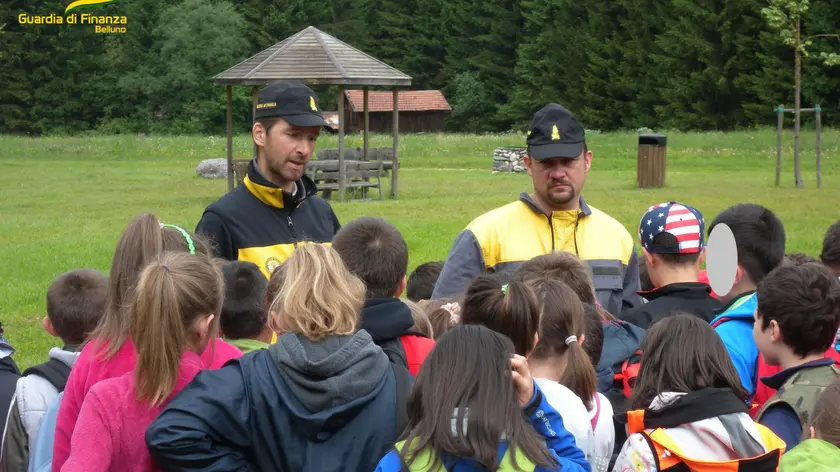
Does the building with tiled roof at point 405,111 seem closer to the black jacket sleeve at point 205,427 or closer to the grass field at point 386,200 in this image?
the grass field at point 386,200

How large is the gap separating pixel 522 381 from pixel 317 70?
67.2 feet

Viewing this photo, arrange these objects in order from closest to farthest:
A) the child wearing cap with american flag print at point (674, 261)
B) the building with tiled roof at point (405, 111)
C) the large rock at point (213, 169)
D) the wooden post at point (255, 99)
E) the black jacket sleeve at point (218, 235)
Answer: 1. the child wearing cap with american flag print at point (674, 261)
2. the black jacket sleeve at point (218, 235)
3. the wooden post at point (255, 99)
4. the large rock at point (213, 169)
5. the building with tiled roof at point (405, 111)

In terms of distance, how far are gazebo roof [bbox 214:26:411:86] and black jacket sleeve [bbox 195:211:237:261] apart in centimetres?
1748

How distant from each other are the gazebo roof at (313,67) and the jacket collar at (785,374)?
19.2 meters

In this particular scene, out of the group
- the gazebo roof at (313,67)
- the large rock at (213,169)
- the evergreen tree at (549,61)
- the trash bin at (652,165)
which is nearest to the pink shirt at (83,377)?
the gazebo roof at (313,67)

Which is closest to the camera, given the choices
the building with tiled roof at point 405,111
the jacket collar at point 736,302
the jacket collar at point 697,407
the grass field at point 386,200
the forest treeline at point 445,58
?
the jacket collar at point 697,407

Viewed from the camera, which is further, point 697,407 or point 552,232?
point 552,232

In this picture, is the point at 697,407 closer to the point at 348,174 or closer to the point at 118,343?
the point at 118,343

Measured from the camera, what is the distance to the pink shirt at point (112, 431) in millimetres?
2799

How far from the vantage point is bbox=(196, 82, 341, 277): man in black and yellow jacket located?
4707mm

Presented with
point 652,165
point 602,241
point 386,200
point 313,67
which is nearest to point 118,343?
point 602,241

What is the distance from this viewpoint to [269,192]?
4793 mm

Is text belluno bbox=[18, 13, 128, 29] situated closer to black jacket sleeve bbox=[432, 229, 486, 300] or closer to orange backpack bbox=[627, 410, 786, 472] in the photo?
black jacket sleeve bbox=[432, 229, 486, 300]

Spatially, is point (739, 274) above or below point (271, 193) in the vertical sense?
below
